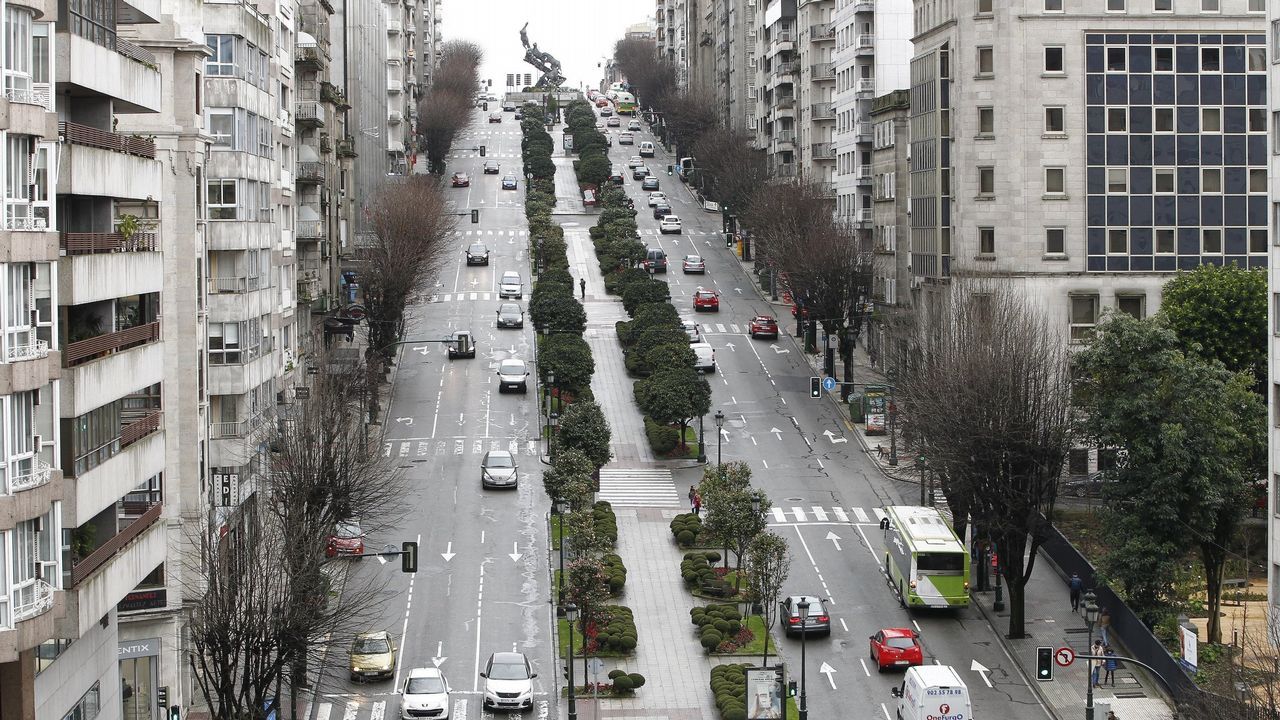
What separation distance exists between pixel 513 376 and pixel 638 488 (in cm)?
2084

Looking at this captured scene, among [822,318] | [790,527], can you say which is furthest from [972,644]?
[822,318]

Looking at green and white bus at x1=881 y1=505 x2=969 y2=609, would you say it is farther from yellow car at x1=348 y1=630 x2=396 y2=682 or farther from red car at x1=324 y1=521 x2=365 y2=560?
red car at x1=324 y1=521 x2=365 y2=560

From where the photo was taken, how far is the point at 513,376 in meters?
100

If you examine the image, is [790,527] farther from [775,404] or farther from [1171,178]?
[1171,178]

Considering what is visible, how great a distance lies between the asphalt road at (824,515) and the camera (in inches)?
2192

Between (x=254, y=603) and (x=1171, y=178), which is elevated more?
(x=1171, y=178)

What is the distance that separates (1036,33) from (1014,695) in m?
44.1

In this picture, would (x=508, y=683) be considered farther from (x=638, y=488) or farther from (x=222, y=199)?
(x=638, y=488)

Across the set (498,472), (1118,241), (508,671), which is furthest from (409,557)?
(1118,241)

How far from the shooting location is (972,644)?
2357 inches

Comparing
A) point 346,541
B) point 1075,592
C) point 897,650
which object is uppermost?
point 346,541

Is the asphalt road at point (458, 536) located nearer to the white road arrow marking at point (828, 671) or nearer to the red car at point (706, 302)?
the white road arrow marking at point (828, 671)

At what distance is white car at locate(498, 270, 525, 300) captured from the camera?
130375mm

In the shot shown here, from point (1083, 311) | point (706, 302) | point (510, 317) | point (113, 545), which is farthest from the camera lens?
point (706, 302)
